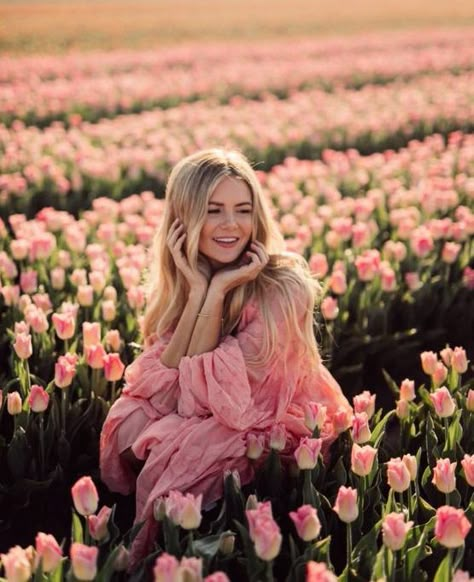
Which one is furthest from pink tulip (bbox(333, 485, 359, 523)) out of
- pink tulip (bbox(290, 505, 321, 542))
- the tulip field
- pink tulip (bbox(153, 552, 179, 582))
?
pink tulip (bbox(153, 552, 179, 582))

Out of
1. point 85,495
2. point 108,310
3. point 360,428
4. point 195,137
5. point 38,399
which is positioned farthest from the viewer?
point 195,137

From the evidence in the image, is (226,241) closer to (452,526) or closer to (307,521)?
(307,521)

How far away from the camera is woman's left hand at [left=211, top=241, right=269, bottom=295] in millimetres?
2900

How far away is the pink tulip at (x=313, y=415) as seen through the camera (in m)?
2.78

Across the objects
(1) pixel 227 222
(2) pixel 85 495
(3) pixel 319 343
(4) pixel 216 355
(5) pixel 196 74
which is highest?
(5) pixel 196 74

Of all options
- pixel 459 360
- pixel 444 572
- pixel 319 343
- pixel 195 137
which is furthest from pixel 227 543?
pixel 195 137

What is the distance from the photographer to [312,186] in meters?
6.26

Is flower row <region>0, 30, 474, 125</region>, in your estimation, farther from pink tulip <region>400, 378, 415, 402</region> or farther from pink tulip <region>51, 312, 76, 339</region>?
pink tulip <region>400, 378, 415, 402</region>

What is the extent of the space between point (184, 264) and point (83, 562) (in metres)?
1.29

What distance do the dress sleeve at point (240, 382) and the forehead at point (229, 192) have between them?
0.38 meters

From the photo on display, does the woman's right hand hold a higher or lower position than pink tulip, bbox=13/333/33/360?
higher

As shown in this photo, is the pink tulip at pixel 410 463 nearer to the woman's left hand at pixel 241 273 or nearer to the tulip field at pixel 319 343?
the tulip field at pixel 319 343

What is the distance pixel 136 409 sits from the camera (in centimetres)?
296

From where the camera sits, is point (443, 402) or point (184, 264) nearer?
point (443, 402)
